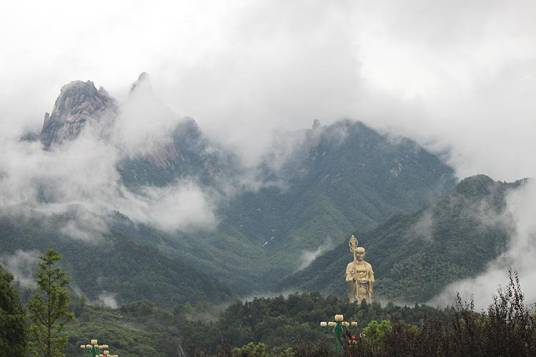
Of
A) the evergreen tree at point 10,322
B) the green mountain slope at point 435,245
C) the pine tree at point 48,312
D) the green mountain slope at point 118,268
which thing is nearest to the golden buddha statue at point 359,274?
the pine tree at point 48,312

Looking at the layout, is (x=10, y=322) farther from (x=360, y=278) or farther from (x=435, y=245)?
(x=435, y=245)

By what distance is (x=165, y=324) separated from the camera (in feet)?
329

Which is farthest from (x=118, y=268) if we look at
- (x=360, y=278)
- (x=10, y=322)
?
(x=10, y=322)

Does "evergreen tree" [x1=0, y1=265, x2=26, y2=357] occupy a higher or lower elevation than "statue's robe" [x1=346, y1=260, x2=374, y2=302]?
lower

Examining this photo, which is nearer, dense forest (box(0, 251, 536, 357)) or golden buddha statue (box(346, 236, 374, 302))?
dense forest (box(0, 251, 536, 357))

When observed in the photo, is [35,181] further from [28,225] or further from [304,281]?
[304,281]

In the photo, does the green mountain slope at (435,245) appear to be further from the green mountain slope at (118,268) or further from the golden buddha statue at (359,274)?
the golden buddha statue at (359,274)

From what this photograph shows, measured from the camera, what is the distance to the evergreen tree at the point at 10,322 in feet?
87.1

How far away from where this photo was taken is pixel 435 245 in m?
125

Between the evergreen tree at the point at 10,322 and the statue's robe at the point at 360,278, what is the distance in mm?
39929

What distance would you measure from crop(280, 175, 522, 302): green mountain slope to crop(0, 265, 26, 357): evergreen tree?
85.8m

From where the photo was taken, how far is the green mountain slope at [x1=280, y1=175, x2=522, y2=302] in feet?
374

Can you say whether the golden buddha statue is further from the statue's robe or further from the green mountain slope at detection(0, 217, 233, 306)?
the green mountain slope at detection(0, 217, 233, 306)

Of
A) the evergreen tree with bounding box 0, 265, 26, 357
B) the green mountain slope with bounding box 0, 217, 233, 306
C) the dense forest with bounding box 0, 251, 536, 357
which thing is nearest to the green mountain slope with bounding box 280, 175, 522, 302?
the green mountain slope with bounding box 0, 217, 233, 306
